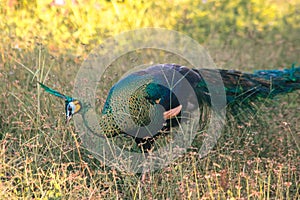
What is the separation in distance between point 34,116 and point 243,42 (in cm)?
366

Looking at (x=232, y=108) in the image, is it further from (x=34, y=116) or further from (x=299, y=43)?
(x=299, y=43)

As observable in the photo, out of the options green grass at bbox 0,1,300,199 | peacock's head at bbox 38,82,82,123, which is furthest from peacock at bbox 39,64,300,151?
green grass at bbox 0,1,300,199

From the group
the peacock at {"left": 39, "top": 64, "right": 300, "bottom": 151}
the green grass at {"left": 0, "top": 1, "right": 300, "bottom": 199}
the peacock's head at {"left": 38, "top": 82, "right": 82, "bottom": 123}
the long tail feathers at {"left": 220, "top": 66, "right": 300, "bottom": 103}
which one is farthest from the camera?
the long tail feathers at {"left": 220, "top": 66, "right": 300, "bottom": 103}

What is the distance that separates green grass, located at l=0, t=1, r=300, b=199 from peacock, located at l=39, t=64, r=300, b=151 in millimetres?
191

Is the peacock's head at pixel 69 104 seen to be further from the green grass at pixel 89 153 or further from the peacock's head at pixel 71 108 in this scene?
the green grass at pixel 89 153

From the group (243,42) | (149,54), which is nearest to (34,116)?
(149,54)

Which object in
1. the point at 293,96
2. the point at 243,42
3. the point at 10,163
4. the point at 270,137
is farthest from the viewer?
the point at 243,42

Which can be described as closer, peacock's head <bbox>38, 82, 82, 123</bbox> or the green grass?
the green grass

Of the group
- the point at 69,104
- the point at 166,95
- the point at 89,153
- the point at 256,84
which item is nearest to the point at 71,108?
the point at 69,104

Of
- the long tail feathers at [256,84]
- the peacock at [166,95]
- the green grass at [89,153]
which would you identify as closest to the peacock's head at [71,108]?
the peacock at [166,95]

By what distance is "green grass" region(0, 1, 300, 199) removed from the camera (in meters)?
3.56

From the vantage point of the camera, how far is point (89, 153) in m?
4.23

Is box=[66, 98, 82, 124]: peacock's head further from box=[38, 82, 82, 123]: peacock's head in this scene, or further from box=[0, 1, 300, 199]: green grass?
→ box=[0, 1, 300, 199]: green grass

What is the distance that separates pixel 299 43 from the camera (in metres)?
7.35
